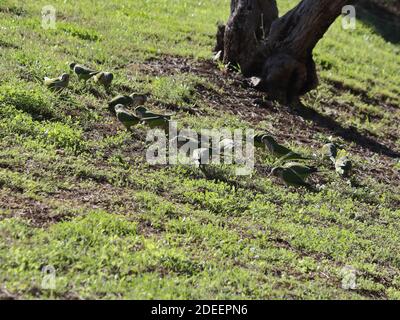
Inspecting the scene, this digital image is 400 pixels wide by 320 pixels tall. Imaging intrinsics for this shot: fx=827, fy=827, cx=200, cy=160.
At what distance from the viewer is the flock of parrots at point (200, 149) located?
7734mm

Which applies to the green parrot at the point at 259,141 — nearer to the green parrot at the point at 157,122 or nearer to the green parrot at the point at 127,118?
the green parrot at the point at 157,122

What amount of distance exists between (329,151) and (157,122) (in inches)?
74.9

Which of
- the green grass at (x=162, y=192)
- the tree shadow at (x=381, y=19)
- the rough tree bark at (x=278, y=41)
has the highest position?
the tree shadow at (x=381, y=19)

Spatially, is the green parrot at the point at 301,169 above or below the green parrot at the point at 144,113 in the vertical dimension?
below

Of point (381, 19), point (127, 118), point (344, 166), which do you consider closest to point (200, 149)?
point (127, 118)

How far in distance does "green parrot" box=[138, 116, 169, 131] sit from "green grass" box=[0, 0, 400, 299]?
5.2 inches

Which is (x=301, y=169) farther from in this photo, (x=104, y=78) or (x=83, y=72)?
(x=83, y=72)

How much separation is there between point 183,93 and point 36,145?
8.78 feet

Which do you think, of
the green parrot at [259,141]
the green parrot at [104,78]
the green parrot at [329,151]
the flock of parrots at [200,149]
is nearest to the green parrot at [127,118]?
the flock of parrots at [200,149]

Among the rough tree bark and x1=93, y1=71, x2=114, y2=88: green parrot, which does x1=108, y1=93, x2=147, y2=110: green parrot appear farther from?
the rough tree bark

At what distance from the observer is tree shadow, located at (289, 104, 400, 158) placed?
9.70 meters

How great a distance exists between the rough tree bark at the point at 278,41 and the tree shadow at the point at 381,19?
19.1 ft
